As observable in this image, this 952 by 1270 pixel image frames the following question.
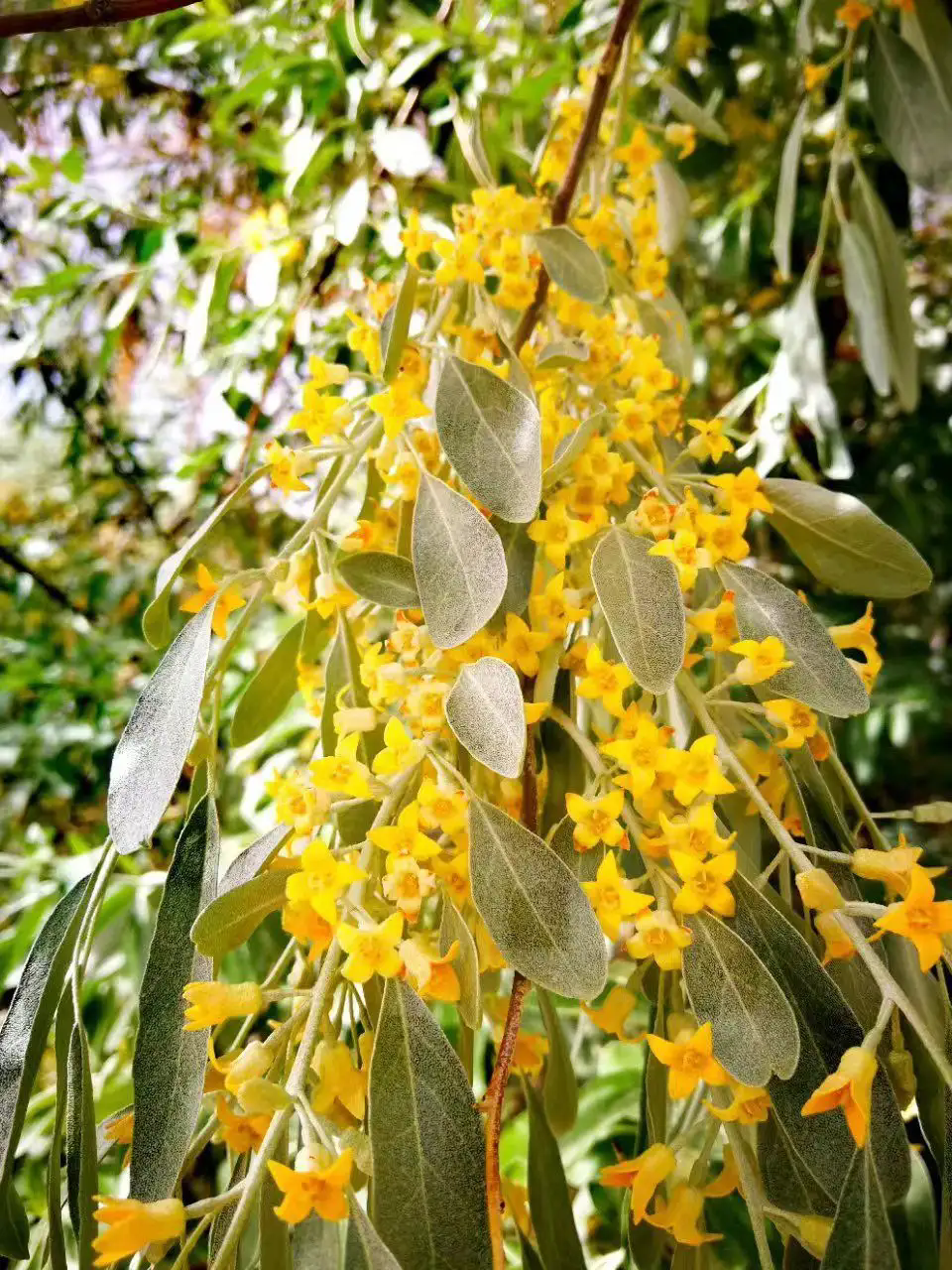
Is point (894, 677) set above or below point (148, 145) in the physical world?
below

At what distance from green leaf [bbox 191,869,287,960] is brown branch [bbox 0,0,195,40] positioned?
0.43 m

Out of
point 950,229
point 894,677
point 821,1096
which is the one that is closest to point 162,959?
point 821,1096

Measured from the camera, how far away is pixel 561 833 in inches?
20.2

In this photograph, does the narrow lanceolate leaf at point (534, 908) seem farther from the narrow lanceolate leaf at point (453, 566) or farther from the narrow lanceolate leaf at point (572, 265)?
the narrow lanceolate leaf at point (572, 265)

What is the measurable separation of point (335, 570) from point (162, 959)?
0.75 ft

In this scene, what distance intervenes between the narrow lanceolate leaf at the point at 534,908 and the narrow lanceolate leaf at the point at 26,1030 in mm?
260

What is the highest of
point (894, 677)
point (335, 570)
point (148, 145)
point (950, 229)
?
point (148, 145)

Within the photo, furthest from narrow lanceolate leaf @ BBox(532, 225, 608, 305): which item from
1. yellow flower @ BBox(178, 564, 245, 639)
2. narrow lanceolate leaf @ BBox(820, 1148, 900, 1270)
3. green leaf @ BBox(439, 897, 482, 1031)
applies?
narrow lanceolate leaf @ BBox(820, 1148, 900, 1270)

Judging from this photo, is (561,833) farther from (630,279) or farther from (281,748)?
(281,748)

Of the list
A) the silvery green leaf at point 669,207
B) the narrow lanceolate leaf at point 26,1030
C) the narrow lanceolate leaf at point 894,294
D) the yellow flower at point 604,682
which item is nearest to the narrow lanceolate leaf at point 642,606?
the yellow flower at point 604,682

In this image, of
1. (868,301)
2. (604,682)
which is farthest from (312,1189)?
(868,301)

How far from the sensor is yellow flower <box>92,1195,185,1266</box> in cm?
38

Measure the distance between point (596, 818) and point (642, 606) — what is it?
106 mm

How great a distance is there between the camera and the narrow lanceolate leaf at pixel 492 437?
0.50 m
